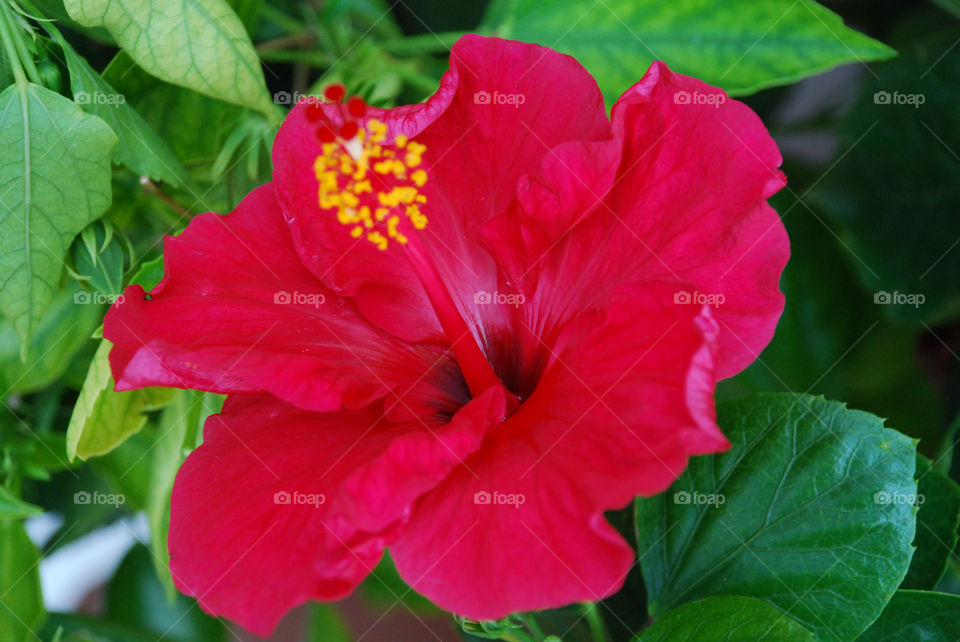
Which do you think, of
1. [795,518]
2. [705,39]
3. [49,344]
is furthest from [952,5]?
[49,344]

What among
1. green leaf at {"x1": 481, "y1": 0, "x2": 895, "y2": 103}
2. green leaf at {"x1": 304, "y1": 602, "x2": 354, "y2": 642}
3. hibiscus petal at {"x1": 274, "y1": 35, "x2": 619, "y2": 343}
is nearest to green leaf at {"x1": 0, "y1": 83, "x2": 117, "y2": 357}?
hibiscus petal at {"x1": 274, "y1": 35, "x2": 619, "y2": 343}

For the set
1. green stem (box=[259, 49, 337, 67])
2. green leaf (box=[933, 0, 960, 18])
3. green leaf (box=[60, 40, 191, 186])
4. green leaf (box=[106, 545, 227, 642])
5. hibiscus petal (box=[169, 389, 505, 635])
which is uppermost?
green leaf (box=[933, 0, 960, 18])

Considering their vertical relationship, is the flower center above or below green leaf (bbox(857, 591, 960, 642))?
above

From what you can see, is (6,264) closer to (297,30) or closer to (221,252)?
(221,252)

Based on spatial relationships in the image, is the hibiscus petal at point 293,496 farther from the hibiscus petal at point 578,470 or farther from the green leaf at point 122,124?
the green leaf at point 122,124

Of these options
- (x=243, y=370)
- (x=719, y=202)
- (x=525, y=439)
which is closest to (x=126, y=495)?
(x=243, y=370)

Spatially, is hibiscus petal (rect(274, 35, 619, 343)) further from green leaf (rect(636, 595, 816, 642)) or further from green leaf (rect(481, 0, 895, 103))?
green leaf (rect(636, 595, 816, 642))

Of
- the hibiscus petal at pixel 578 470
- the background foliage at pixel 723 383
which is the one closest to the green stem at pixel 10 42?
the background foliage at pixel 723 383
